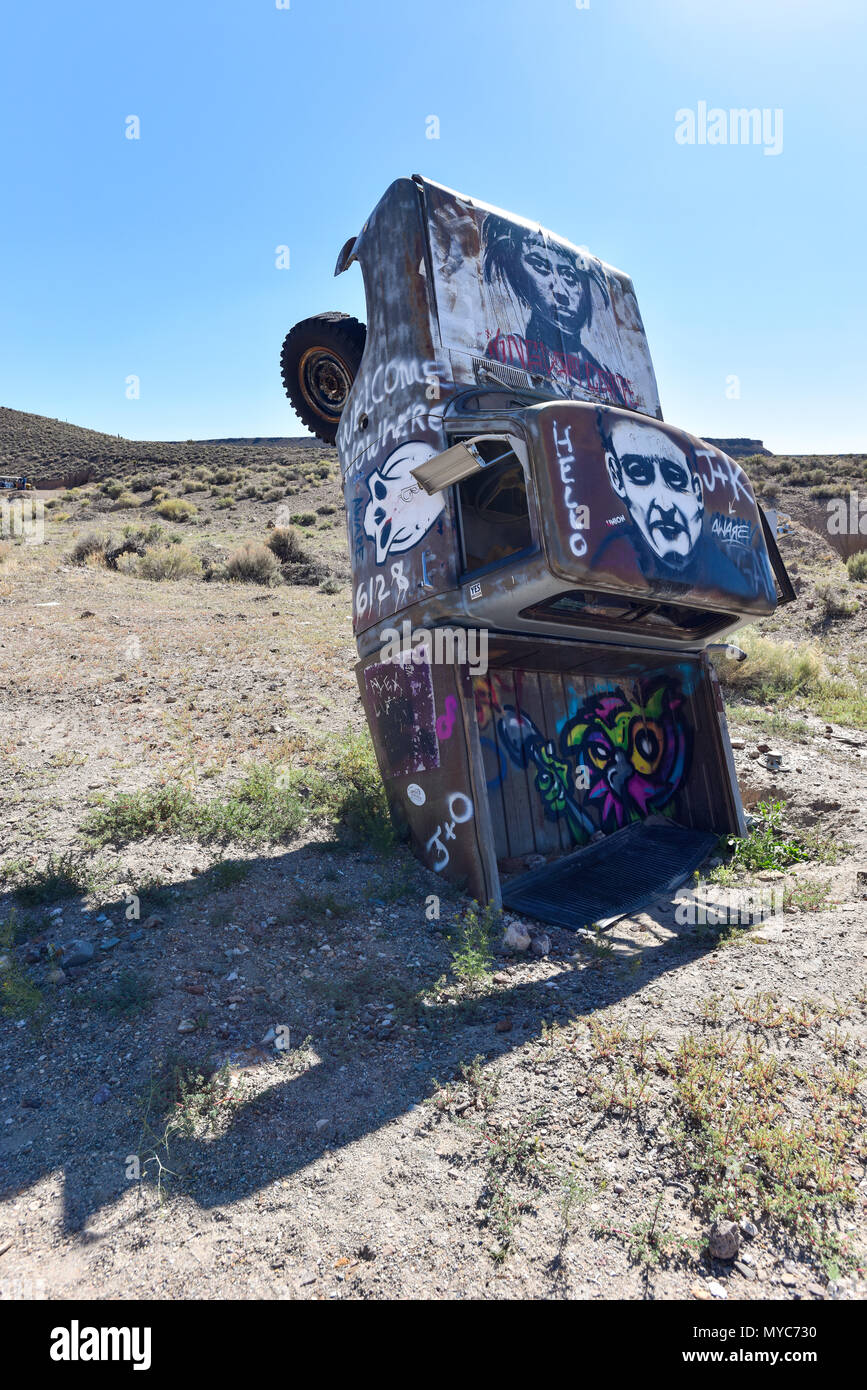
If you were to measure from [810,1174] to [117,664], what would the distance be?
10947 mm

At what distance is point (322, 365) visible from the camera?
9.81 m

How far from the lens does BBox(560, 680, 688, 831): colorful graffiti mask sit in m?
9.44

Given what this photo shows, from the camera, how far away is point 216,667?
481 inches

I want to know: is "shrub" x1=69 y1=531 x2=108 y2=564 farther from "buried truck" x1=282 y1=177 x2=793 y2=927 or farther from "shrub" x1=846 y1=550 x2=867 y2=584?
"shrub" x1=846 y1=550 x2=867 y2=584

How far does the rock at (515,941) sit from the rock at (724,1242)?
10.1 ft

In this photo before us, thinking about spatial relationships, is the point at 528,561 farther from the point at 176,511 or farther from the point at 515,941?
the point at 176,511

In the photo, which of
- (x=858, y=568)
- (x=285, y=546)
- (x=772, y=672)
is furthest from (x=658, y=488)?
(x=858, y=568)

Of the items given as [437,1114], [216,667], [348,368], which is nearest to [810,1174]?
[437,1114]

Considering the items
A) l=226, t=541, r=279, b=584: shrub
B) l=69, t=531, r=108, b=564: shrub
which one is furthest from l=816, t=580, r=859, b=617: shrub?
l=69, t=531, r=108, b=564: shrub

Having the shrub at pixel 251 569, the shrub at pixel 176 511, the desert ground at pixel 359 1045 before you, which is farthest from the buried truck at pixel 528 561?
the shrub at pixel 176 511

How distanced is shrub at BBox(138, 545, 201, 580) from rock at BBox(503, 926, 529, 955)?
16.3 m

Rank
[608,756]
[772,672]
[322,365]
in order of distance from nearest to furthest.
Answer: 1. [608,756]
2. [322,365]
3. [772,672]

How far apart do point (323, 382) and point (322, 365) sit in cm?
21

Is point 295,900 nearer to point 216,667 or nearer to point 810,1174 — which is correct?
point 810,1174
